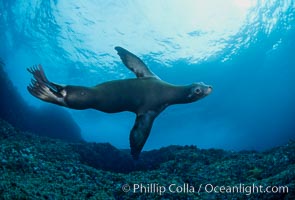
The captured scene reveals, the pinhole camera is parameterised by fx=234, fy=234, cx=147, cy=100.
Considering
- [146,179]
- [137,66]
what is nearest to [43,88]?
[137,66]

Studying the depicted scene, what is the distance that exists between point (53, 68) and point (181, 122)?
110ft

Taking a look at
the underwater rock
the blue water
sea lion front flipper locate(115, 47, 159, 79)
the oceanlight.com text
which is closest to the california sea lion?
sea lion front flipper locate(115, 47, 159, 79)

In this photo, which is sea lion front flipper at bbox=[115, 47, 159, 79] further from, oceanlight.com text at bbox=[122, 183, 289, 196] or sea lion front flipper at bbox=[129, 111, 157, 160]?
oceanlight.com text at bbox=[122, 183, 289, 196]

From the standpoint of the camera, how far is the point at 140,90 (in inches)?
173

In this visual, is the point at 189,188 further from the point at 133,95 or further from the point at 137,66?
the point at 137,66

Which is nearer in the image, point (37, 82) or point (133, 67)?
point (37, 82)

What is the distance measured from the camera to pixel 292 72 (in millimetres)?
39688

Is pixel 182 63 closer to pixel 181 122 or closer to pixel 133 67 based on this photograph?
pixel 133 67

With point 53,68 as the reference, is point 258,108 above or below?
above

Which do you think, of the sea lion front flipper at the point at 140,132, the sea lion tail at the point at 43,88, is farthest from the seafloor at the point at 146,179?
the sea lion tail at the point at 43,88

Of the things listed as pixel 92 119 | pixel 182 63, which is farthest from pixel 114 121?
pixel 182 63

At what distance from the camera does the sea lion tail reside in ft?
12.9

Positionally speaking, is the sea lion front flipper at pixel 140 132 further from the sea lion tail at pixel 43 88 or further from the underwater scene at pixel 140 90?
the sea lion tail at pixel 43 88

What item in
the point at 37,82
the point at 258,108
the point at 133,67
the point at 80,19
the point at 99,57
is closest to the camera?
the point at 37,82
